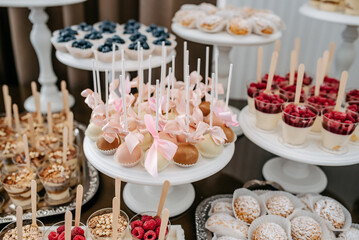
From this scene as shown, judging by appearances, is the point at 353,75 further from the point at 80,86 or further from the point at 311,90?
the point at 80,86

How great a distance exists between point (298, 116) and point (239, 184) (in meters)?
0.38

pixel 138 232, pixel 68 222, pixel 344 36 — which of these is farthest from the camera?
pixel 344 36

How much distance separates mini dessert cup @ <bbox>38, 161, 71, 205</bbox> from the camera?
3.93 feet

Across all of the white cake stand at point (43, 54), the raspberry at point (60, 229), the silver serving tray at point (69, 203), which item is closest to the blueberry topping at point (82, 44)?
the white cake stand at point (43, 54)

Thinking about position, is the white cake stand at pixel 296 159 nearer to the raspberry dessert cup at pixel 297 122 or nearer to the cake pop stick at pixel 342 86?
the raspberry dessert cup at pixel 297 122

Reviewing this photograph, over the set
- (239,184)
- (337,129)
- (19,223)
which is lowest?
(239,184)

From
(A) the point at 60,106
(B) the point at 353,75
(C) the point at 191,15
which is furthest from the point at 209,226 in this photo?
(B) the point at 353,75

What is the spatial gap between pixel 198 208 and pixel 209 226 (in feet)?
0.43

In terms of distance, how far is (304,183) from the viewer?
1.38 metres

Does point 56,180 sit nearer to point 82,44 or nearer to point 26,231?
point 26,231

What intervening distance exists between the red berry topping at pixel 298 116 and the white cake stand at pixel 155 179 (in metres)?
0.22

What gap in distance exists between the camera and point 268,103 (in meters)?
1.25

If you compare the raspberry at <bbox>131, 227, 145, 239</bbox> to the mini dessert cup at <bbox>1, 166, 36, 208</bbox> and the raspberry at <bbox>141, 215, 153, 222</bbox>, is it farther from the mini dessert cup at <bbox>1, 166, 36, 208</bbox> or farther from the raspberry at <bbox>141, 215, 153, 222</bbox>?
the mini dessert cup at <bbox>1, 166, 36, 208</bbox>

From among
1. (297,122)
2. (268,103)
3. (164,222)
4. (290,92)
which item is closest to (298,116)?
(297,122)
